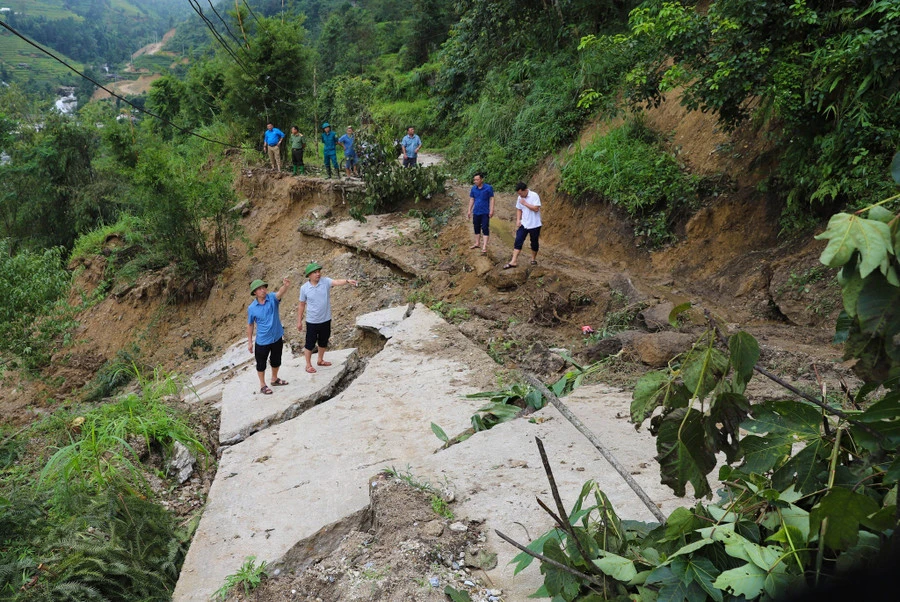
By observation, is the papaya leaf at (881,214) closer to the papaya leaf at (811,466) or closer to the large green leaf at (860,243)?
the large green leaf at (860,243)

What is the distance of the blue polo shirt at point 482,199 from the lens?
10.5 meters

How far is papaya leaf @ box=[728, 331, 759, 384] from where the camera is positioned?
1969mm

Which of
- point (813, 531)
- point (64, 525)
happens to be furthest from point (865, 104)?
point (64, 525)

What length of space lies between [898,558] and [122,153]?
Result: 20.5 meters

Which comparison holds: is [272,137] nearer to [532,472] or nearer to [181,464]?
[181,464]

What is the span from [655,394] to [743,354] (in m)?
0.40

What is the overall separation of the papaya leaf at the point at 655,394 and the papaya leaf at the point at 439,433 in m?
3.42

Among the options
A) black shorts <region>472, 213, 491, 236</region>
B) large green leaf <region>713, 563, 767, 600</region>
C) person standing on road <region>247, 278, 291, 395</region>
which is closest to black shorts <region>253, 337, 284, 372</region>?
person standing on road <region>247, 278, 291, 395</region>

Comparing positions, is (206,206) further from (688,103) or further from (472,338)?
(688,103)

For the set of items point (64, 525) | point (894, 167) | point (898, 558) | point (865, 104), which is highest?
point (865, 104)

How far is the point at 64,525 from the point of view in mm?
4805

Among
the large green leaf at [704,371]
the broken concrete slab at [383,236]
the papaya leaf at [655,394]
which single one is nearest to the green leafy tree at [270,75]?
the broken concrete slab at [383,236]

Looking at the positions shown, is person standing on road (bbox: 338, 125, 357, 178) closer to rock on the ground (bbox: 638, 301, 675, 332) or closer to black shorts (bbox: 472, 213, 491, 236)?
black shorts (bbox: 472, 213, 491, 236)

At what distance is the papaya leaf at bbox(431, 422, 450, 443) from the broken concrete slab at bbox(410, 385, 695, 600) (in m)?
0.15
